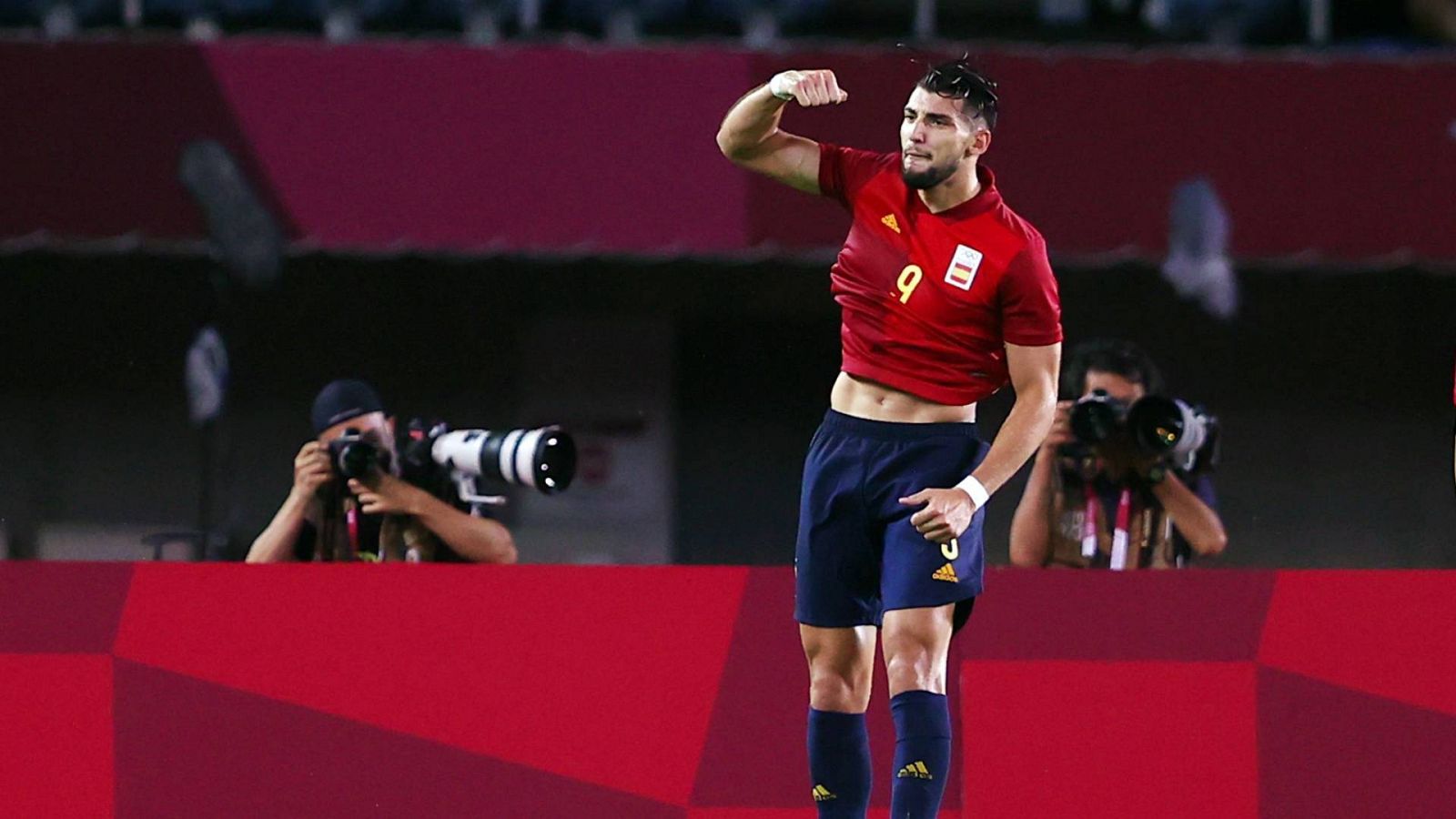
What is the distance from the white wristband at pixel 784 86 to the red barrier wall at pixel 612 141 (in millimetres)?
3817

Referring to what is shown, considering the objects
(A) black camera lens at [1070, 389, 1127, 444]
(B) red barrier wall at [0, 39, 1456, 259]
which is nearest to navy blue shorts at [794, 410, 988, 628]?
(A) black camera lens at [1070, 389, 1127, 444]

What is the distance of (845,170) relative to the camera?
4.79 metres

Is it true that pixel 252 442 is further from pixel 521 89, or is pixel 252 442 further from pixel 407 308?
pixel 521 89

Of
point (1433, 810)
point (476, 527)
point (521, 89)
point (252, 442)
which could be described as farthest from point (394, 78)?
point (1433, 810)

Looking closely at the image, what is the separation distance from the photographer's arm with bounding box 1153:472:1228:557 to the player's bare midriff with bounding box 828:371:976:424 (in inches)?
51.8

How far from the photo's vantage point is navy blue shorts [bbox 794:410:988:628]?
15.0ft

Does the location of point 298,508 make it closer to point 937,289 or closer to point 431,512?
point 431,512

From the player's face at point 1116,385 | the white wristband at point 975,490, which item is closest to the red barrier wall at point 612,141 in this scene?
the player's face at point 1116,385

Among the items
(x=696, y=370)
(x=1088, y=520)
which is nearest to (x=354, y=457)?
(x=1088, y=520)

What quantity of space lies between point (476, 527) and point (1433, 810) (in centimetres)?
247

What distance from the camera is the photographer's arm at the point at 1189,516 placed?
5.86 m

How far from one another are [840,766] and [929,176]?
1.25 meters

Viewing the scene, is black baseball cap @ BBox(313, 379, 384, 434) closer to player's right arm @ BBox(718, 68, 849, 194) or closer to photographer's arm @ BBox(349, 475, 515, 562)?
photographer's arm @ BBox(349, 475, 515, 562)

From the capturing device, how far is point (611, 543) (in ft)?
30.7
